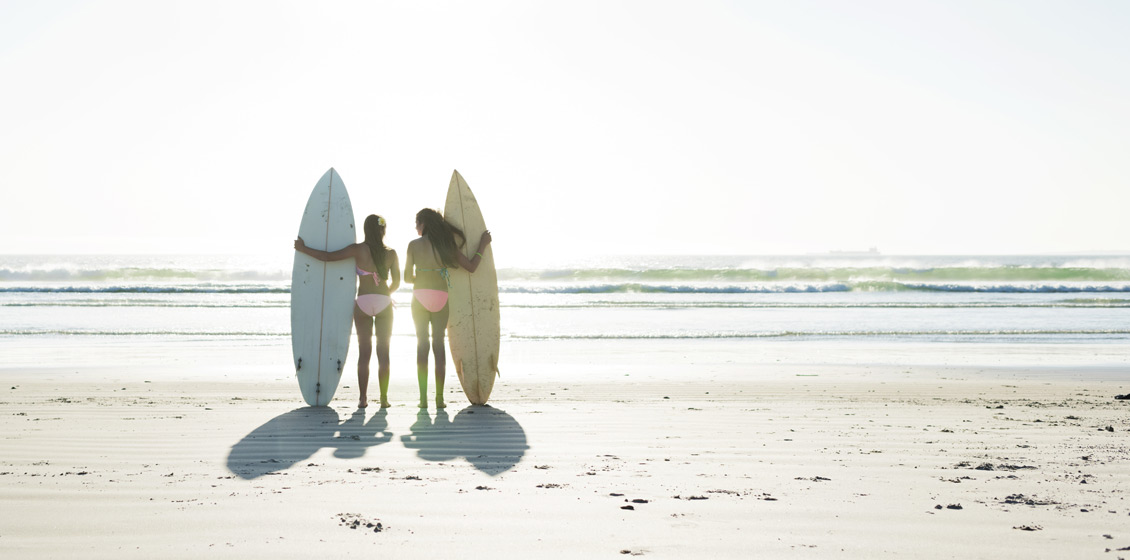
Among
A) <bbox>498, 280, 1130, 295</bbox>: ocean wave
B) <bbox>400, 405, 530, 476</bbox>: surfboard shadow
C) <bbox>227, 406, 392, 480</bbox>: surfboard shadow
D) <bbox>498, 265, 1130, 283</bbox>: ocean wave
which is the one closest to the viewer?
<bbox>227, 406, 392, 480</bbox>: surfboard shadow

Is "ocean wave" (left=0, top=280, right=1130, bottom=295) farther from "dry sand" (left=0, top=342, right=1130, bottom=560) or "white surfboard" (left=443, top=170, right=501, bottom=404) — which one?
"white surfboard" (left=443, top=170, right=501, bottom=404)

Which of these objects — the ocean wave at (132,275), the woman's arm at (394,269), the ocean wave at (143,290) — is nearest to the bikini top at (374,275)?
the woman's arm at (394,269)

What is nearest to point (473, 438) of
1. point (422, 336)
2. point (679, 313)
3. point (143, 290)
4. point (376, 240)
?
point (422, 336)

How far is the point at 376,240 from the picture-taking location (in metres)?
Result: 5.92

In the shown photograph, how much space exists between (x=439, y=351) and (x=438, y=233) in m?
0.86

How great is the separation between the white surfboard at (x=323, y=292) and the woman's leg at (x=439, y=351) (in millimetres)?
847

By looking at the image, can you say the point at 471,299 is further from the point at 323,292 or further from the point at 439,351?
the point at 323,292

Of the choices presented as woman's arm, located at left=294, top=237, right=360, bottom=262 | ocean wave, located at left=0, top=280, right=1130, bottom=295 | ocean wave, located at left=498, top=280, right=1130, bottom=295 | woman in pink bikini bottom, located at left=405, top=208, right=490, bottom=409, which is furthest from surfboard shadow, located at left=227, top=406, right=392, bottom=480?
ocean wave, located at left=498, top=280, right=1130, bottom=295

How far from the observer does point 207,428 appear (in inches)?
191

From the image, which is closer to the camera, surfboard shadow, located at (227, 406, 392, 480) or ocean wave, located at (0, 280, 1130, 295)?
surfboard shadow, located at (227, 406, 392, 480)

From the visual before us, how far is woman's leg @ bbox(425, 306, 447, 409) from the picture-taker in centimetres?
575

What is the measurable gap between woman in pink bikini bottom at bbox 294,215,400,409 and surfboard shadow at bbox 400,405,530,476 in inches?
21.7

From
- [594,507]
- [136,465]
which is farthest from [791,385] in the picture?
[136,465]

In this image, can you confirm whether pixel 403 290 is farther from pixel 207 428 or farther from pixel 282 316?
pixel 207 428
